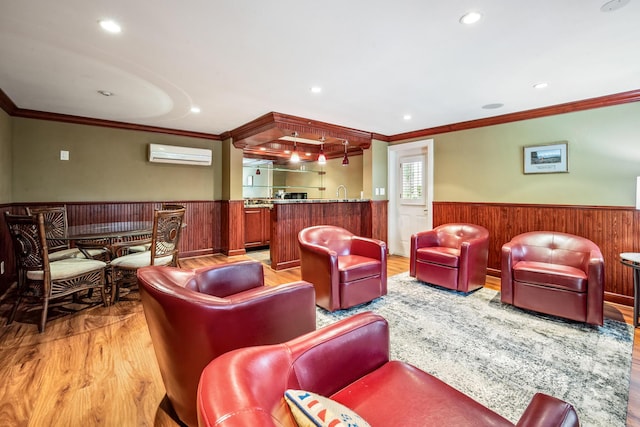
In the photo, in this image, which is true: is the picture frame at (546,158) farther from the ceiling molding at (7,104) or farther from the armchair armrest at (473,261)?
the ceiling molding at (7,104)

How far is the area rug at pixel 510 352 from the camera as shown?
172 cm

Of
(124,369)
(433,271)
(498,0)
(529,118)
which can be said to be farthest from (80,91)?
(529,118)

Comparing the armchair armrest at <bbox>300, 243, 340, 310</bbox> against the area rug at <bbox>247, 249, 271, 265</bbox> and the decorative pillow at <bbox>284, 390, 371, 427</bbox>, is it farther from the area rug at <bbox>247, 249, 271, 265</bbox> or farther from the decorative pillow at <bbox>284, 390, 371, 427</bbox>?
the decorative pillow at <bbox>284, 390, 371, 427</bbox>

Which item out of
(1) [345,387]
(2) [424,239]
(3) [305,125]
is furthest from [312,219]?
(1) [345,387]

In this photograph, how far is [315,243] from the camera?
3305 millimetres

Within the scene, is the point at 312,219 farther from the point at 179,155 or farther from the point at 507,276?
the point at 507,276

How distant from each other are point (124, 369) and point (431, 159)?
4818 millimetres

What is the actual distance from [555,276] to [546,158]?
1778mm

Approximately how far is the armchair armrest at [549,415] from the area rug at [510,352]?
0.96 m

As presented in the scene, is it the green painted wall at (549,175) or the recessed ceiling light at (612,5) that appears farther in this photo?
the green painted wall at (549,175)

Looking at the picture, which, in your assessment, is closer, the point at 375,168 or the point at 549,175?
the point at 549,175

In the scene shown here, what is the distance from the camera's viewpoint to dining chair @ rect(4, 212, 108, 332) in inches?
97.7

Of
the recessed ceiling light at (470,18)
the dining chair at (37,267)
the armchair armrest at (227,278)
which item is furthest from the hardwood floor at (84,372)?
the recessed ceiling light at (470,18)

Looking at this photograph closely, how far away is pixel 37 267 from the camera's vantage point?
255 centimetres
